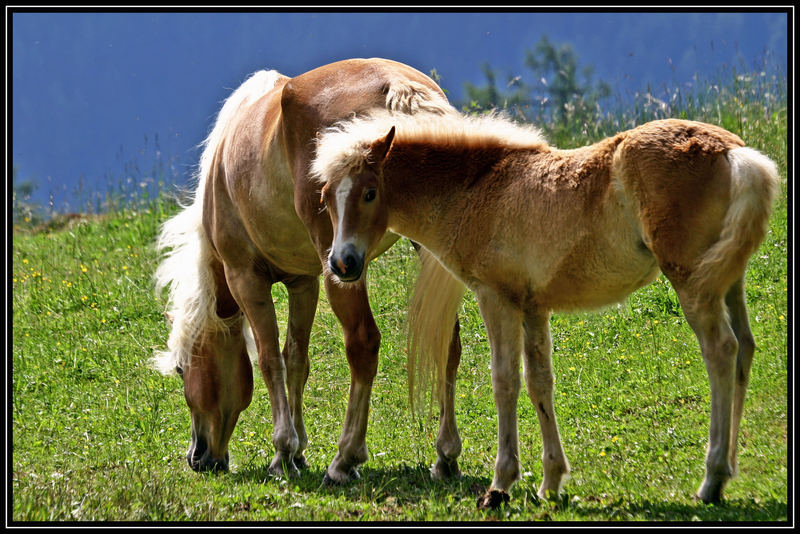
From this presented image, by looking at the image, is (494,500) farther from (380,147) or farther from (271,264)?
(271,264)

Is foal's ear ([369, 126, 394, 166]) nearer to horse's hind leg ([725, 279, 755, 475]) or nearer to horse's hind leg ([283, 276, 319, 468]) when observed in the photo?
horse's hind leg ([725, 279, 755, 475])

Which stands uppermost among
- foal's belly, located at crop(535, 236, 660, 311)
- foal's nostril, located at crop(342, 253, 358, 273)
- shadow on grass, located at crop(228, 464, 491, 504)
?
foal's nostril, located at crop(342, 253, 358, 273)

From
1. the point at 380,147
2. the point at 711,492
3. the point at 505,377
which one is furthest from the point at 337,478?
the point at 711,492

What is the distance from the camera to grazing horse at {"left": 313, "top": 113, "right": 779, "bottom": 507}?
3.71 m

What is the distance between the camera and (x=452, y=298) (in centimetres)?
508

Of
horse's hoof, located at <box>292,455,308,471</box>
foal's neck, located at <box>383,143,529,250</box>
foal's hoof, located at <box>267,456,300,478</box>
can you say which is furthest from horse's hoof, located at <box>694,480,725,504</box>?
horse's hoof, located at <box>292,455,308,471</box>

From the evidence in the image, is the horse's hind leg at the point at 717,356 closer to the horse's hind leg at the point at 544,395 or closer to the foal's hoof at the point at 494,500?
the horse's hind leg at the point at 544,395

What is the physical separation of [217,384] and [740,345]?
12.1 ft

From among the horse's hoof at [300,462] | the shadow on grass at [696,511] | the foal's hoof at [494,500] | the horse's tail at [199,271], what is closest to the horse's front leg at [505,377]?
the foal's hoof at [494,500]

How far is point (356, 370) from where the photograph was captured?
17.4 feet

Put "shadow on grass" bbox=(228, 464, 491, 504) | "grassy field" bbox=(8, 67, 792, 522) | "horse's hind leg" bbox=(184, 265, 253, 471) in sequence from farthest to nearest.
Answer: "horse's hind leg" bbox=(184, 265, 253, 471), "shadow on grass" bbox=(228, 464, 491, 504), "grassy field" bbox=(8, 67, 792, 522)

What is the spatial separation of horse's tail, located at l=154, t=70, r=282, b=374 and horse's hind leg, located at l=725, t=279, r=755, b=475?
3598mm

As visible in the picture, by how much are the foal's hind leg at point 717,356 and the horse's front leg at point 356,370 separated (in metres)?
2.12
